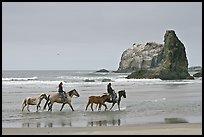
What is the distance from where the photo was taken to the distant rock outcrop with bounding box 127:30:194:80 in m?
67.4

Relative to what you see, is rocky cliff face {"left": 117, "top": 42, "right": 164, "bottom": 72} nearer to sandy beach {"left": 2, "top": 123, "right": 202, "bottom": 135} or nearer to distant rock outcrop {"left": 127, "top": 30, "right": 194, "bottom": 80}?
distant rock outcrop {"left": 127, "top": 30, "right": 194, "bottom": 80}

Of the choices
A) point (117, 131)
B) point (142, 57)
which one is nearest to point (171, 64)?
point (117, 131)

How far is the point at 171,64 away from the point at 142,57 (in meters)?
61.7

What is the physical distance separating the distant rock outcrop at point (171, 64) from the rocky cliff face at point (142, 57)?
167 ft

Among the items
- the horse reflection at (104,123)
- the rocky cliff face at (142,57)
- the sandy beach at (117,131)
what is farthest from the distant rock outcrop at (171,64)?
the sandy beach at (117,131)

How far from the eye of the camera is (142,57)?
131 meters

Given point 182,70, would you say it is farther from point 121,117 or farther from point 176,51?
point 121,117

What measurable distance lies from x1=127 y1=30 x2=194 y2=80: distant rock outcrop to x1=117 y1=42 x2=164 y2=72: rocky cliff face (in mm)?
50989

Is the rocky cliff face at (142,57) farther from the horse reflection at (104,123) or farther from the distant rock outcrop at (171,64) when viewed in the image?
the horse reflection at (104,123)

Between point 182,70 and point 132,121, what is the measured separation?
54.6 meters

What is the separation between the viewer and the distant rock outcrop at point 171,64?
67.4 metres

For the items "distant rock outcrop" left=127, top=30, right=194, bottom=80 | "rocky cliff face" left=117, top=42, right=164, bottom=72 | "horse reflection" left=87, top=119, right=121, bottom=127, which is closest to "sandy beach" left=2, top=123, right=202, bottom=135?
"horse reflection" left=87, top=119, right=121, bottom=127

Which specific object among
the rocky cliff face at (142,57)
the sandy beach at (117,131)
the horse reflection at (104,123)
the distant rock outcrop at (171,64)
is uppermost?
the rocky cliff face at (142,57)

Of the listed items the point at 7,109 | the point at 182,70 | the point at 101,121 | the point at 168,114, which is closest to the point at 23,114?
the point at 7,109
